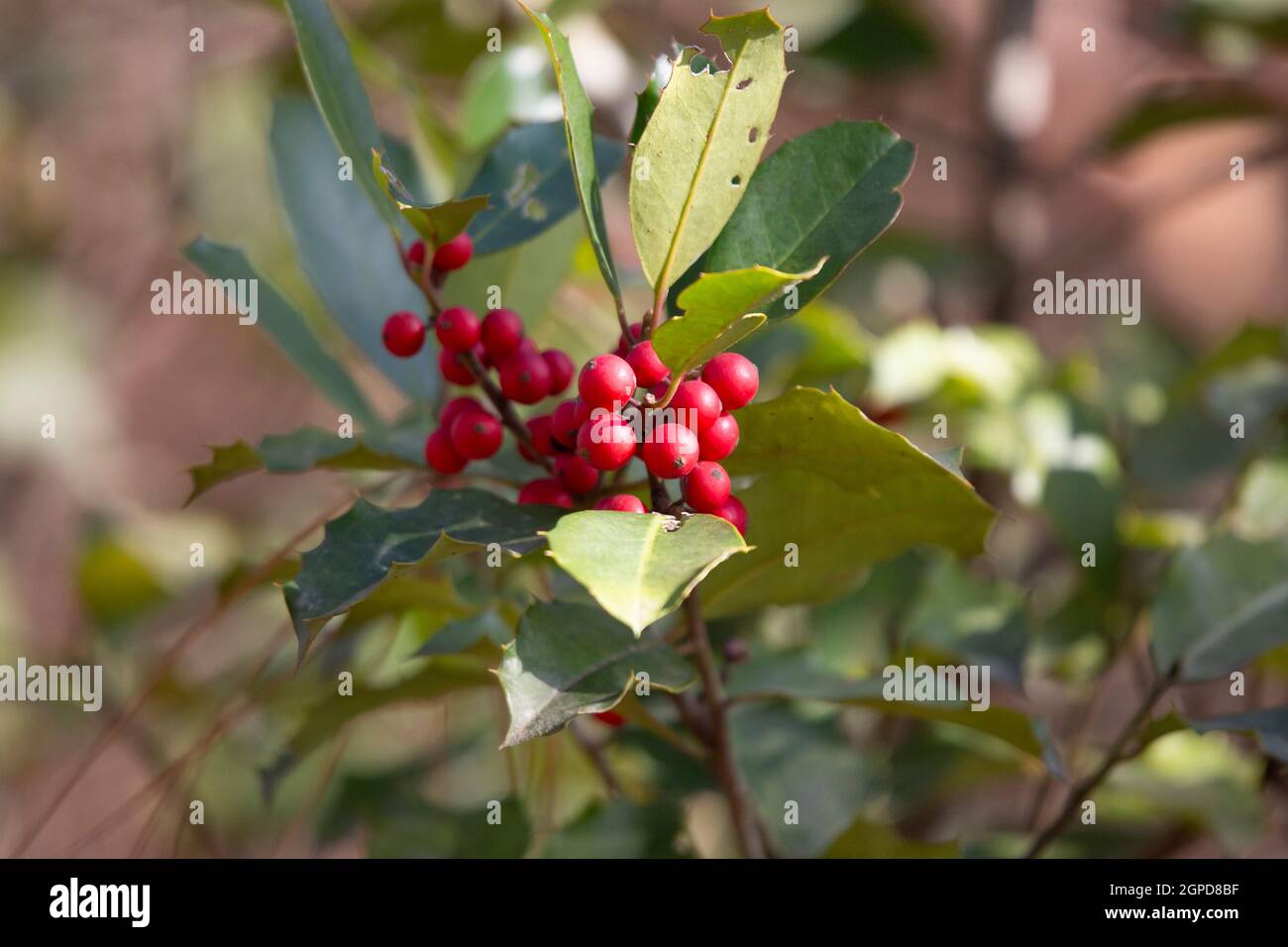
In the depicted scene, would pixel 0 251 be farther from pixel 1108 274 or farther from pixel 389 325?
pixel 1108 274

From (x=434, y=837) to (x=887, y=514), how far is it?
1.43 ft

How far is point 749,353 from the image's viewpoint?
958 mm

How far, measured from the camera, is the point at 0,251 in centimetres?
255

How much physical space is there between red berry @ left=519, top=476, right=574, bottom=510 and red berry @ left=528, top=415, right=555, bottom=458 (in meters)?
0.02

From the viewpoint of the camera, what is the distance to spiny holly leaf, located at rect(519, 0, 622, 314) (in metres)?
0.56

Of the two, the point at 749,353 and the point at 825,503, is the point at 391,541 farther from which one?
the point at 749,353

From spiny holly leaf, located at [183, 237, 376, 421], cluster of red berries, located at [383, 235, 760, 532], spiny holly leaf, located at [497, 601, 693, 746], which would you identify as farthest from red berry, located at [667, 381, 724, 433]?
spiny holly leaf, located at [183, 237, 376, 421]

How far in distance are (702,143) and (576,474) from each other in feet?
0.58

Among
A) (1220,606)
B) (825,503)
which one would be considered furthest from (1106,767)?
(825,503)

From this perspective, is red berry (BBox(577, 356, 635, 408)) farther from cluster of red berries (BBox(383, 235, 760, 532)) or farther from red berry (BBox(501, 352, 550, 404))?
red berry (BBox(501, 352, 550, 404))

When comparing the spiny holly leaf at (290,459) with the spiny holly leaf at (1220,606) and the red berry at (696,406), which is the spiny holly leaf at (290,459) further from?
the spiny holly leaf at (1220,606)

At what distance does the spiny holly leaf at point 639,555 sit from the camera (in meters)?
0.46
